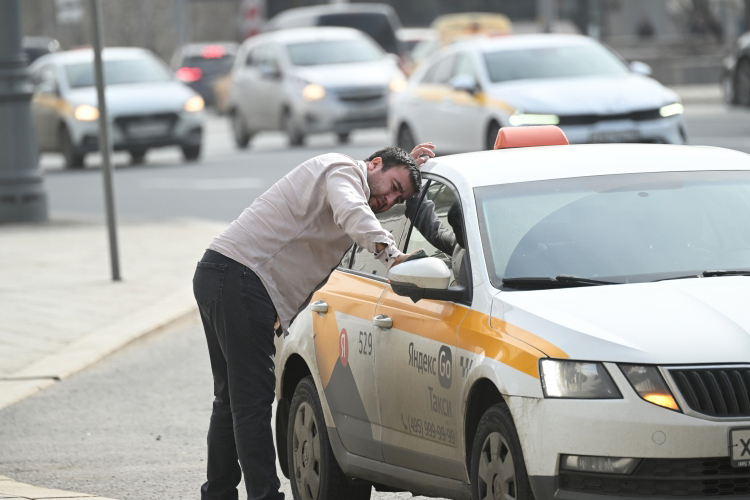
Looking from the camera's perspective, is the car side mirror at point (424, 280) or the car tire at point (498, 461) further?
the car side mirror at point (424, 280)

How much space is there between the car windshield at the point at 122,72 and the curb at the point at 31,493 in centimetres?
1938

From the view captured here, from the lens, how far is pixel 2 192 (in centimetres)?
1708

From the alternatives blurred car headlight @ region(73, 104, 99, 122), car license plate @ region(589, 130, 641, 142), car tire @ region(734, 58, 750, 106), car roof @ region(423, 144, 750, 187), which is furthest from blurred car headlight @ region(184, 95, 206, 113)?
car roof @ region(423, 144, 750, 187)

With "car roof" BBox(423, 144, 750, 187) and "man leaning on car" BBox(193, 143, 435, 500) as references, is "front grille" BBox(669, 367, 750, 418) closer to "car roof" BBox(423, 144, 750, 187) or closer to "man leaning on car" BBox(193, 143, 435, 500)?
"car roof" BBox(423, 144, 750, 187)

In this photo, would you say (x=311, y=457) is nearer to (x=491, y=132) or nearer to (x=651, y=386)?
(x=651, y=386)

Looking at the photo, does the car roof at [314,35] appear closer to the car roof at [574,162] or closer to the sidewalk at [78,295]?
the sidewalk at [78,295]

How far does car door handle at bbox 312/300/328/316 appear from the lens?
5.88m

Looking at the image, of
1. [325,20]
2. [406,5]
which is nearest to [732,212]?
[325,20]

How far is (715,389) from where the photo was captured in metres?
4.12

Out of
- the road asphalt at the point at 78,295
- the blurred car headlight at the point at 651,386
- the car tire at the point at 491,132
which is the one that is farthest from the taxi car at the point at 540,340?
the car tire at the point at 491,132

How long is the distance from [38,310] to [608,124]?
681 centimetres

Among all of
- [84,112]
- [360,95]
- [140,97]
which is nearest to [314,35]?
[360,95]

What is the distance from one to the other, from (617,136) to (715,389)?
11583 millimetres

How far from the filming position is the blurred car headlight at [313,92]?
2495 cm
